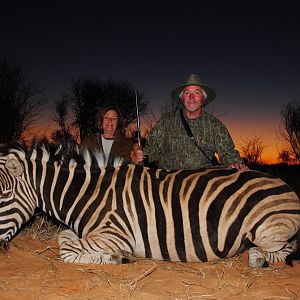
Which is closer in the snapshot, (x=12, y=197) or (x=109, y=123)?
(x=12, y=197)

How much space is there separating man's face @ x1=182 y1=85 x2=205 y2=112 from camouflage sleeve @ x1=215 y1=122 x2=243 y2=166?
336 millimetres

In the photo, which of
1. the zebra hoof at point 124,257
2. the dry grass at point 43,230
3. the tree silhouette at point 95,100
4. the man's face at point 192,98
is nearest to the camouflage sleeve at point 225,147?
the man's face at point 192,98

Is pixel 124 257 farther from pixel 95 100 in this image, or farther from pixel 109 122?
pixel 95 100

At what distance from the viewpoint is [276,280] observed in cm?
244

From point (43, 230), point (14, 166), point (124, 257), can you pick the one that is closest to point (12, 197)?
point (14, 166)

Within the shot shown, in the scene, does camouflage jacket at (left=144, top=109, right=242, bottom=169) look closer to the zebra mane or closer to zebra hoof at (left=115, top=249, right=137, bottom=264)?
Result: the zebra mane

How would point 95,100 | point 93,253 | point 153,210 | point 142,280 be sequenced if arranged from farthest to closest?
point 95,100 < point 153,210 < point 93,253 < point 142,280

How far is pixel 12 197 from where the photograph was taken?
270cm

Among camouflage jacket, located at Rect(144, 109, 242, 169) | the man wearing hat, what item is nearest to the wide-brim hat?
the man wearing hat

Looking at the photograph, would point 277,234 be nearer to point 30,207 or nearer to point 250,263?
point 250,263

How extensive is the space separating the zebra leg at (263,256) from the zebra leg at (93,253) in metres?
0.83

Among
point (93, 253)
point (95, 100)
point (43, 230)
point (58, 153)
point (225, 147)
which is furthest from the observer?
point (95, 100)

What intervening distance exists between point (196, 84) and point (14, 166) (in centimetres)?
221

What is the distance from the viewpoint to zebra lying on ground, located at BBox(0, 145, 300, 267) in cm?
266
